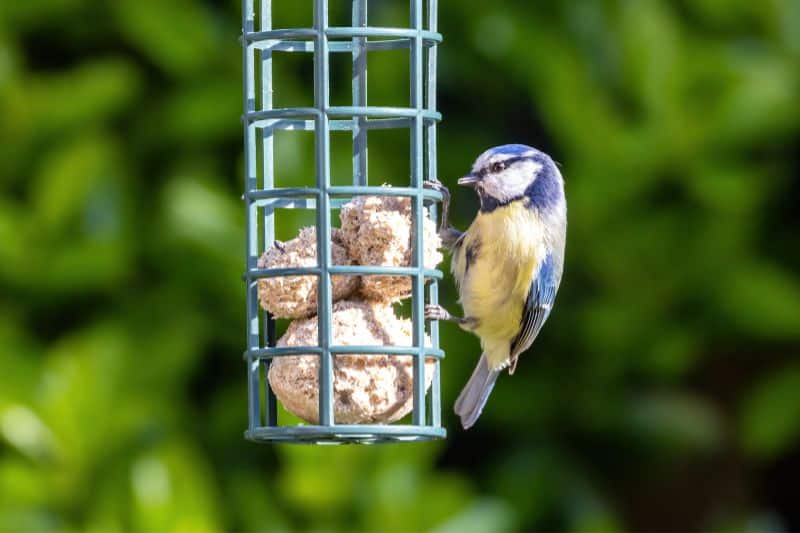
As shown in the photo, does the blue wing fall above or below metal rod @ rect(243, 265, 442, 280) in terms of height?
below

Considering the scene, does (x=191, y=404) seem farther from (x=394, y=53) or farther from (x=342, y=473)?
(x=394, y=53)

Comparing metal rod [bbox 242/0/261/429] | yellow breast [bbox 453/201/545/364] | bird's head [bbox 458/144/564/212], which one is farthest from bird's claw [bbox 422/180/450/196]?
metal rod [bbox 242/0/261/429]

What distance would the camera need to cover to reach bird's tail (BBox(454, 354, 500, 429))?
17.4 feet

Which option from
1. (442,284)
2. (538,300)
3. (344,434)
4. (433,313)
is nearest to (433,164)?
(433,313)

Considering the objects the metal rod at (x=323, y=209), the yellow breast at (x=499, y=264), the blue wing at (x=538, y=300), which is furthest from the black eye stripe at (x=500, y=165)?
the metal rod at (x=323, y=209)

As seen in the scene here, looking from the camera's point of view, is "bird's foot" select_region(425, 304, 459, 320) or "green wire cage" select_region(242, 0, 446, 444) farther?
"bird's foot" select_region(425, 304, 459, 320)

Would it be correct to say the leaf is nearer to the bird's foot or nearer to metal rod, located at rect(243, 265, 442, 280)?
the bird's foot

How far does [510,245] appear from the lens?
488cm

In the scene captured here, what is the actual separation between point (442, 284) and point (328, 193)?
332cm

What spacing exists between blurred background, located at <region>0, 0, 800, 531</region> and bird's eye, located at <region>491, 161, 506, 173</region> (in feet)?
6.65

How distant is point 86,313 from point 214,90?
139cm

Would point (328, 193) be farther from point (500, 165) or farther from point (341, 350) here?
point (500, 165)

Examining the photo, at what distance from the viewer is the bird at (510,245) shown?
15.7ft

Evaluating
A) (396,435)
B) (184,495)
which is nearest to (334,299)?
(396,435)
